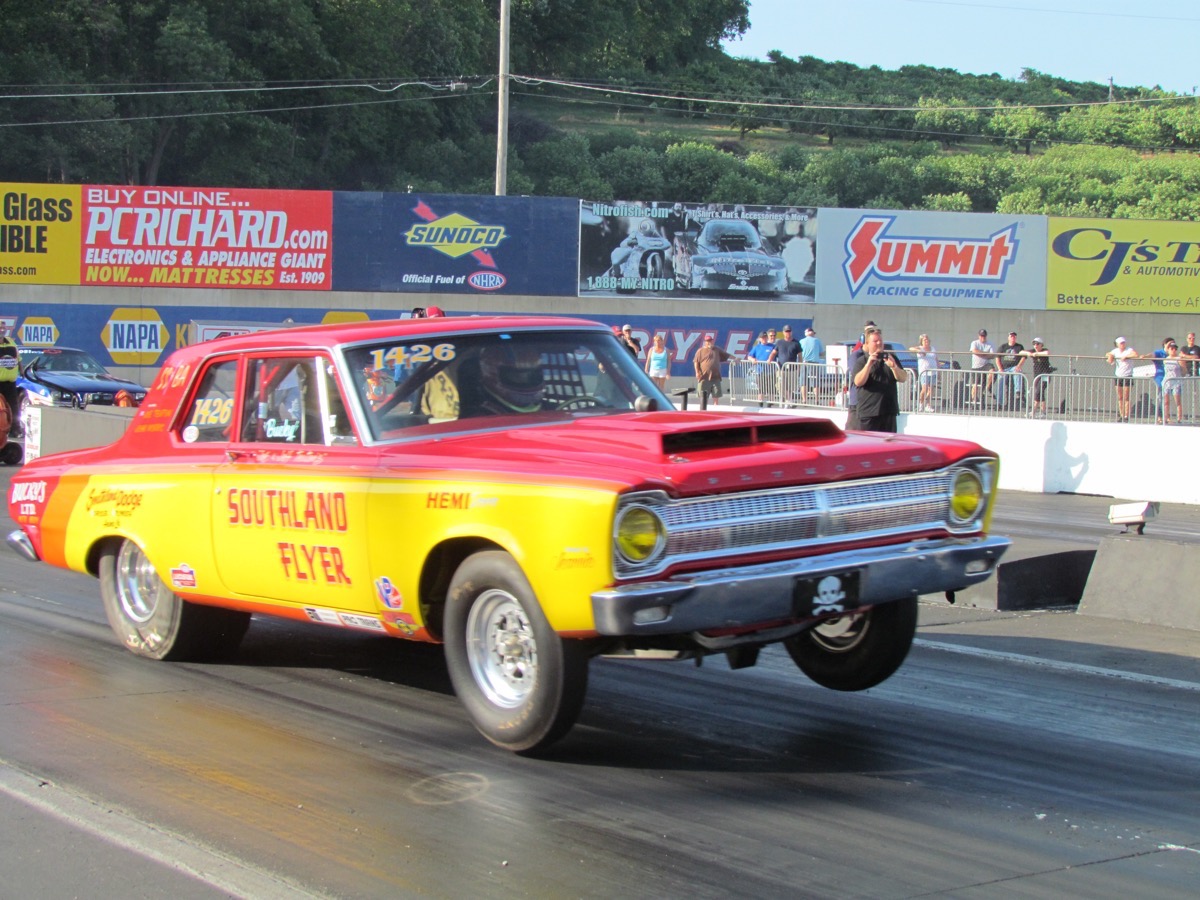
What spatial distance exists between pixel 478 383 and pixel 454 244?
109 ft

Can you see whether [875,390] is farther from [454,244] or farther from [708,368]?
[454,244]

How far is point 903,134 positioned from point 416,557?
89.5 metres

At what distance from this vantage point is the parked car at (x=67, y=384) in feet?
84.8

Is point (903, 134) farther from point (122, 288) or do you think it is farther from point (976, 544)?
point (976, 544)

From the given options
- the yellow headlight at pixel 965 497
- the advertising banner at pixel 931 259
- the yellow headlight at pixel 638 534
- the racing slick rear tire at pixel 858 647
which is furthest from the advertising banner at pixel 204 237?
the yellow headlight at pixel 638 534

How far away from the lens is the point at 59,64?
5928 cm

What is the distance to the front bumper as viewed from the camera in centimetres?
523

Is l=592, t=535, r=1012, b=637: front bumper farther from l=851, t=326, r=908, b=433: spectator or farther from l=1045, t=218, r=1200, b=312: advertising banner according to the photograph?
l=1045, t=218, r=1200, b=312: advertising banner

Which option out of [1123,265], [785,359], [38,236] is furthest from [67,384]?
[1123,265]

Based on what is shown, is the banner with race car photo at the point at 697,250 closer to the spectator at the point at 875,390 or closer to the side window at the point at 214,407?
the spectator at the point at 875,390

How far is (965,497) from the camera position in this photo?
625cm

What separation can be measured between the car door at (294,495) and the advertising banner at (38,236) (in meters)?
32.8

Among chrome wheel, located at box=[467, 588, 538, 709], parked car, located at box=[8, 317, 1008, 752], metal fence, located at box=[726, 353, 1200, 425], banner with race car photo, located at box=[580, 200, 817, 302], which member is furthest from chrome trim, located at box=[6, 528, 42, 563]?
banner with race car photo, located at box=[580, 200, 817, 302]

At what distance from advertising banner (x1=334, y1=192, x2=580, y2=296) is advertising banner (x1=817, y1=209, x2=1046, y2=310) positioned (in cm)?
730
